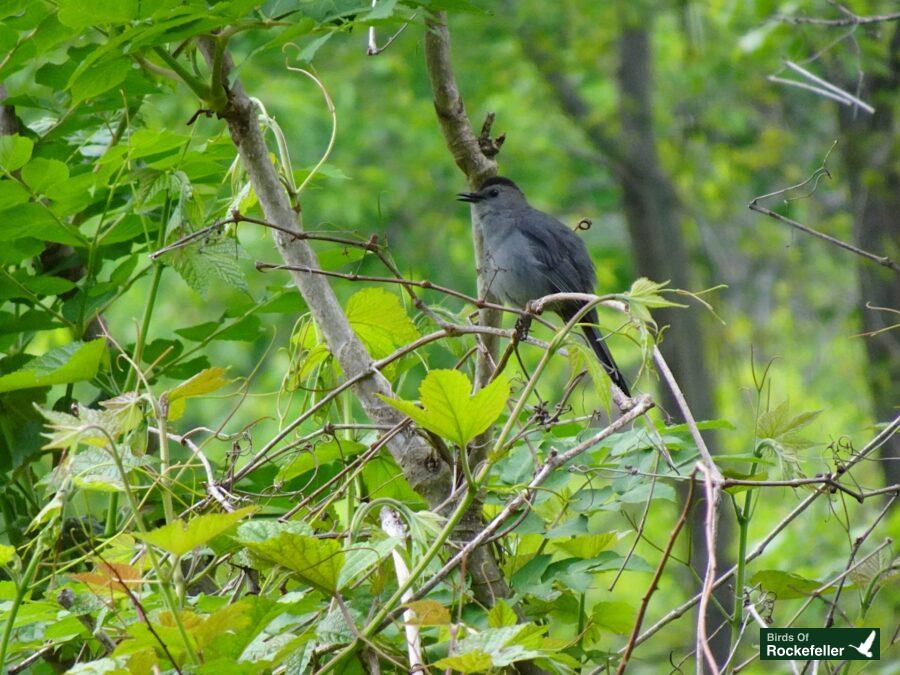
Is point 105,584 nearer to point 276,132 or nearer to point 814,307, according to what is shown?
point 276,132

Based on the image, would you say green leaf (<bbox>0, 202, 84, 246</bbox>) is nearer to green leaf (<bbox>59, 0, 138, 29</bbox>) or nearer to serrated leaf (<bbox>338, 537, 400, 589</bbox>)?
green leaf (<bbox>59, 0, 138, 29</bbox>)

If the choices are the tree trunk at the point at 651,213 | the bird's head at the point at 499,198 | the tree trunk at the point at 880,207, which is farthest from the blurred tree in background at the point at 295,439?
the tree trunk at the point at 651,213

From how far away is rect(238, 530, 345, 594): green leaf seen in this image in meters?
1.22

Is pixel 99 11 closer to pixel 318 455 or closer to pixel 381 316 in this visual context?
pixel 381 316

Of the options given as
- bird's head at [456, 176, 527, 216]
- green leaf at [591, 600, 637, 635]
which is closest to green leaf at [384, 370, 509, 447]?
green leaf at [591, 600, 637, 635]

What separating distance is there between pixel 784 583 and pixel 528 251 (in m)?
3.48

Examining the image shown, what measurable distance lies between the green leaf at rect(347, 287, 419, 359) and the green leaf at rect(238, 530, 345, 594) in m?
0.65

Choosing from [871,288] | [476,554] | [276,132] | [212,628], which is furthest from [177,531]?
[871,288]

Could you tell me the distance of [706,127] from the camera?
34.0 ft

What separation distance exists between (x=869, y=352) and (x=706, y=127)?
3.72 meters

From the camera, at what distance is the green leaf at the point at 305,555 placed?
1221mm

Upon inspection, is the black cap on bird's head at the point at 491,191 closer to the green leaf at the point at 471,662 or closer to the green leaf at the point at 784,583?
the green leaf at the point at 784,583

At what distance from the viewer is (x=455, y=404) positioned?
1.23 meters

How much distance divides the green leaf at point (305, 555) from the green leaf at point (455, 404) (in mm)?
187
